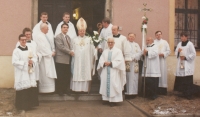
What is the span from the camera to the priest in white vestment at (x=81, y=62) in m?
9.77

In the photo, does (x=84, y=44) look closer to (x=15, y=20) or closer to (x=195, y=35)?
(x=15, y=20)

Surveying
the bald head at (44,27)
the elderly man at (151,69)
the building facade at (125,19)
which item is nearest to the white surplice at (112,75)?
the elderly man at (151,69)

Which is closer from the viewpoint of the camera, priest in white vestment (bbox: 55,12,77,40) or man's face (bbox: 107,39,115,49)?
man's face (bbox: 107,39,115,49)

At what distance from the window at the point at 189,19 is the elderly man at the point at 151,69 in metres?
2.26

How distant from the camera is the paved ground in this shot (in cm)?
824

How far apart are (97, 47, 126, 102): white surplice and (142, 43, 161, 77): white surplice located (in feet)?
3.75

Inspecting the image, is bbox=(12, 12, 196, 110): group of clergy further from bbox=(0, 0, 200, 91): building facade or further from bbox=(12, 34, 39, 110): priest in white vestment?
bbox=(0, 0, 200, 91): building facade

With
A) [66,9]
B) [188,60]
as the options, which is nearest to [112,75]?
[188,60]

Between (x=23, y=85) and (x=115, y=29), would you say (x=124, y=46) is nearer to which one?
(x=115, y=29)

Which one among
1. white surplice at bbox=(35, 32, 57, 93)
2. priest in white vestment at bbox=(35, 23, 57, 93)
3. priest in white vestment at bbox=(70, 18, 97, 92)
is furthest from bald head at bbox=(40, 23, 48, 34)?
priest in white vestment at bbox=(70, 18, 97, 92)

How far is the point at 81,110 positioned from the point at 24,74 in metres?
1.66

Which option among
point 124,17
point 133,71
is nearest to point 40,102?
point 133,71

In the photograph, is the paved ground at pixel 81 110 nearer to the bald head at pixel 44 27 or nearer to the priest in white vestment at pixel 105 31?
the priest in white vestment at pixel 105 31

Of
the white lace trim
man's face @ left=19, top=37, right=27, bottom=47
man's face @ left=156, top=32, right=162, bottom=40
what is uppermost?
man's face @ left=156, top=32, right=162, bottom=40
